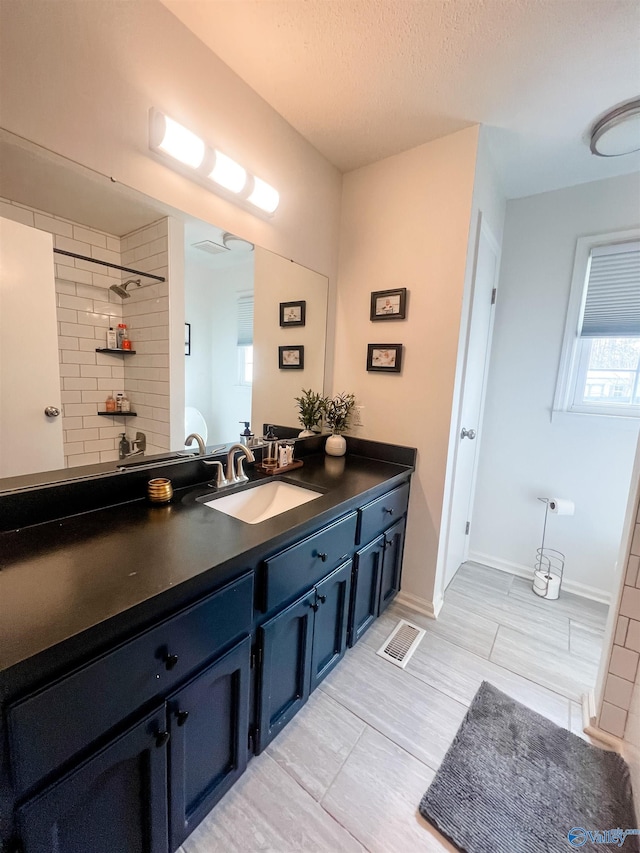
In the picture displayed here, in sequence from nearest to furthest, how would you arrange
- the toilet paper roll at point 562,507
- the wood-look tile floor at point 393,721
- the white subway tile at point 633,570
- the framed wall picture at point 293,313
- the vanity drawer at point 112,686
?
the vanity drawer at point 112,686
the wood-look tile floor at point 393,721
the white subway tile at point 633,570
the framed wall picture at point 293,313
the toilet paper roll at point 562,507

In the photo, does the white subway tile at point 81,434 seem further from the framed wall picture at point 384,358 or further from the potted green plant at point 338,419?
the framed wall picture at point 384,358

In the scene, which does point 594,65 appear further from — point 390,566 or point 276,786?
point 276,786

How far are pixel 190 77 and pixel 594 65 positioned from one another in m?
1.50

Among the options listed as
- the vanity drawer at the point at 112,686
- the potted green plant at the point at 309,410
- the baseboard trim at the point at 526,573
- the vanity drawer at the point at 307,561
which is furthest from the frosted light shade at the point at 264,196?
the baseboard trim at the point at 526,573

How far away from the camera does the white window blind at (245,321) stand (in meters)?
1.65

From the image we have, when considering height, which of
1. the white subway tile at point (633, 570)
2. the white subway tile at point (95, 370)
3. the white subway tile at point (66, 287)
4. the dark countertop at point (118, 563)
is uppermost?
the white subway tile at point (66, 287)

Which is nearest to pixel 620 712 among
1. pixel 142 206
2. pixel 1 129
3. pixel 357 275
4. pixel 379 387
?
pixel 379 387

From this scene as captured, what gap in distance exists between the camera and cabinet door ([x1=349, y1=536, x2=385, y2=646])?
1.55m

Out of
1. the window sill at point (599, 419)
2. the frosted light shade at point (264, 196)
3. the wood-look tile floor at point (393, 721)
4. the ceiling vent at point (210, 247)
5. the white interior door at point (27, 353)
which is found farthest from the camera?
the window sill at point (599, 419)

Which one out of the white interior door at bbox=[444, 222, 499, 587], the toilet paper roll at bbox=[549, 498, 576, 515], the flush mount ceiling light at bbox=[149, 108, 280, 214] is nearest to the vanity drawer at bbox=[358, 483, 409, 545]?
the white interior door at bbox=[444, 222, 499, 587]

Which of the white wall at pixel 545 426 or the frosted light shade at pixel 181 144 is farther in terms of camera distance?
the white wall at pixel 545 426

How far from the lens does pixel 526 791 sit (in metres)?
1.15

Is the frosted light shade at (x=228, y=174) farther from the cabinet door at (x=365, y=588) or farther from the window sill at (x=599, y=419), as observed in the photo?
the window sill at (x=599, y=419)

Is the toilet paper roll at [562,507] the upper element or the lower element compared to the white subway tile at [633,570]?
lower
